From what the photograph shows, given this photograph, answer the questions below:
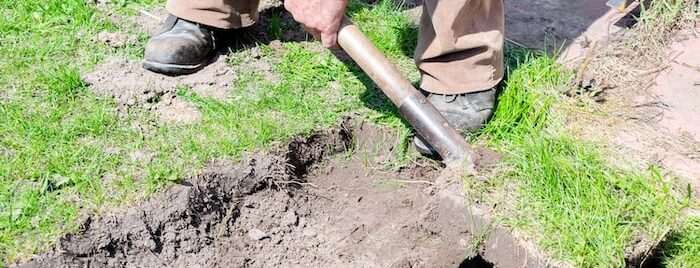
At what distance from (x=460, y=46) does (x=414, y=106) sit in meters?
0.32

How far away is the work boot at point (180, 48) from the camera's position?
325 centimetres

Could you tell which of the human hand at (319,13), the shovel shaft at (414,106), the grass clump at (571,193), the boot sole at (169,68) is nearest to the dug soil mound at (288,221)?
the shovel shaft at (414,106)

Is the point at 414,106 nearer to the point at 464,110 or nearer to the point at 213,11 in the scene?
the point at 464,110

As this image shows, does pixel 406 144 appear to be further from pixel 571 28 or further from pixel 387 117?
pixel 571 28

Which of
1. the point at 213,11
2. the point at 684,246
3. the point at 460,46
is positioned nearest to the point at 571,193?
the point at 684,246

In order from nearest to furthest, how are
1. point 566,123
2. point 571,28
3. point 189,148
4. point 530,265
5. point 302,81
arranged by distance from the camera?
point 530,265 → point 189,148 → point 566,123 → point 302,81 → point 571,28

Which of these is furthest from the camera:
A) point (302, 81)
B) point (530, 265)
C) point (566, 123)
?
point (302, 81)

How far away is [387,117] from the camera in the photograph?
323 centimetres

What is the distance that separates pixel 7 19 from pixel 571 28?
2.65m

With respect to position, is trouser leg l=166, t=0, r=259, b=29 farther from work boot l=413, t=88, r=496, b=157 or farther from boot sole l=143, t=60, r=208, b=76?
work boot l=413, t=88, r=496, b=157

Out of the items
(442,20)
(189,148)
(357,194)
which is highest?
(442,20)

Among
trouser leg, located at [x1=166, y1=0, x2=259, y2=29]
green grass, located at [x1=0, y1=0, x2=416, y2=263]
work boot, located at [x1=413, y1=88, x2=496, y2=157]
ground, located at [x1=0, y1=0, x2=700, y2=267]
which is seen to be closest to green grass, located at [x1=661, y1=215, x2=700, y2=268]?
ground, located at [x1=0, y1=0, x2=700, y2=267]

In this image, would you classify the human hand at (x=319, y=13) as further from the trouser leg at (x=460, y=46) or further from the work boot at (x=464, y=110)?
the work boot at (x=464, y=110)

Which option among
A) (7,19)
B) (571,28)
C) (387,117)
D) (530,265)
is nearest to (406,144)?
(387,117)
